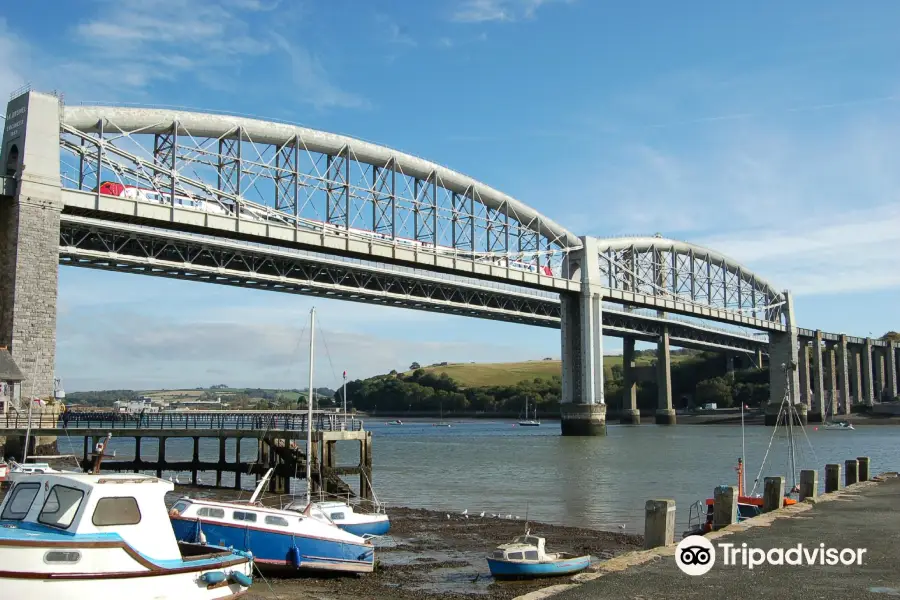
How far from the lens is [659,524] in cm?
1828

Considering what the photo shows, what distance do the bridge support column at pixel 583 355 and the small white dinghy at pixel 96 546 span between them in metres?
81.6

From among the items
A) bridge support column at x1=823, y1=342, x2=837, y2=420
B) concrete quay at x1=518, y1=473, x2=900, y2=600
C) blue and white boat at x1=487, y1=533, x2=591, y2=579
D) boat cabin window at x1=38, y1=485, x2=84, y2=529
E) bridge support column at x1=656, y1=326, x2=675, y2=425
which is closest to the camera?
concrete quay at x1=518, y1=473, x2=900, y2=600

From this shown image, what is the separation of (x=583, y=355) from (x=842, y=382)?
306 ft

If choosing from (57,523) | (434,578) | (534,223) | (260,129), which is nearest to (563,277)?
(534,223)

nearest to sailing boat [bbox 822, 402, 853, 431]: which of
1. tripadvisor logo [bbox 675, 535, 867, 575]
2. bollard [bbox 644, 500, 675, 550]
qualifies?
bollard [bbox 644, 500, 675, 550]

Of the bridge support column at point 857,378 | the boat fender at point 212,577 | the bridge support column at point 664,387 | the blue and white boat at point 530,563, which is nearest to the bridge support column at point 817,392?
the bridge support column at point 857,378

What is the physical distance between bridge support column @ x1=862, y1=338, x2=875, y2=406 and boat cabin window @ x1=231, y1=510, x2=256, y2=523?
176 m

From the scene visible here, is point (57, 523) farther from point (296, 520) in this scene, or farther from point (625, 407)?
point (625, 407)

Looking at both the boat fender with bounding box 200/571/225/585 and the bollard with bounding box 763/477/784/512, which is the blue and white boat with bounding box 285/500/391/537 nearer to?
the boat fender with bounding box 200/571/225/585

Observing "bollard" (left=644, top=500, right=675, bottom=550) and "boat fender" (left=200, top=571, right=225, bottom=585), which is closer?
"boat fender" (left=200, top=571, right=225, bottom=585)

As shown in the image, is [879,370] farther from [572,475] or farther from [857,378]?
[572,475]

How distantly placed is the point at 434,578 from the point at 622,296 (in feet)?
321

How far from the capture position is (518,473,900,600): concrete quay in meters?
13.9

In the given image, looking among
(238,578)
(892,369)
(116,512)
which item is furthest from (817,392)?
(116,512)
